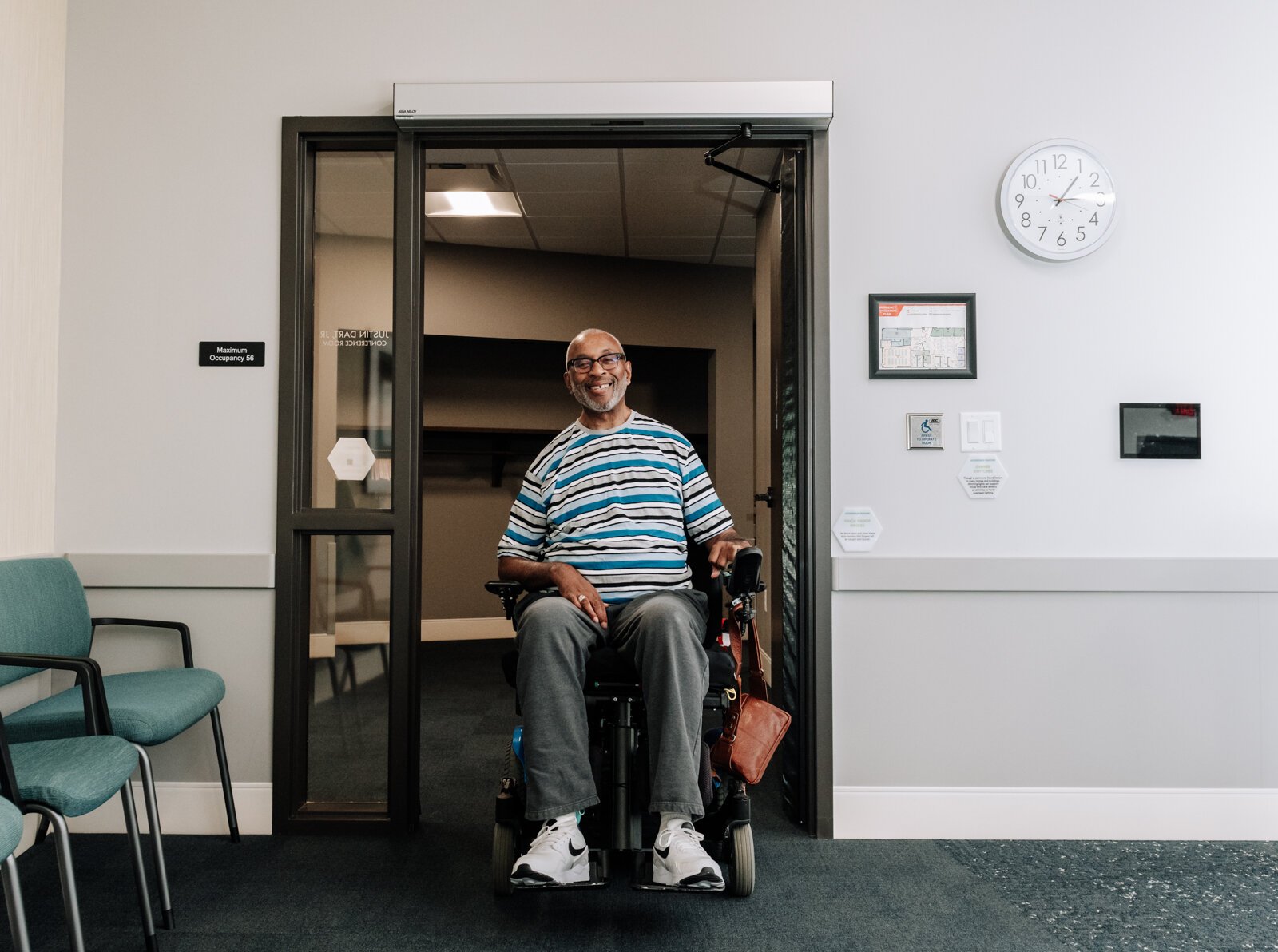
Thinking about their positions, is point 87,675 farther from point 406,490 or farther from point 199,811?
point 406,490

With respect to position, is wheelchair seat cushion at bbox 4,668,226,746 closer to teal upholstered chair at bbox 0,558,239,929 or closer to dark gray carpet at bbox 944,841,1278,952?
teal upholstered chair at bbox 0,558,239,929

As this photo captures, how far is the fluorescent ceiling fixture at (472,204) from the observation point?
475cm

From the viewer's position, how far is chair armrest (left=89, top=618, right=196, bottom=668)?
2529 millimetres

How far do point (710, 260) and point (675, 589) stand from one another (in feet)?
14.0

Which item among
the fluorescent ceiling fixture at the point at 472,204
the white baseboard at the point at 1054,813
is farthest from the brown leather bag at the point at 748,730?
the fluorescent ceiling fixture at the point at 472,204

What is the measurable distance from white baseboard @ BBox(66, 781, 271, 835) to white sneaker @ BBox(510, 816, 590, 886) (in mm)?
1124

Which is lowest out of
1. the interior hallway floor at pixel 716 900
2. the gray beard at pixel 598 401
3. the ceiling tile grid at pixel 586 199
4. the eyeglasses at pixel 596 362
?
the interior hallway floor at pixel 716 900

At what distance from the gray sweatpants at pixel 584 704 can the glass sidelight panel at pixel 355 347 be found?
94cm

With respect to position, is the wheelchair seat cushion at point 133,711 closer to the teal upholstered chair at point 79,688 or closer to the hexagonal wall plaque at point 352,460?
the teal upholstered chair at point 79,688

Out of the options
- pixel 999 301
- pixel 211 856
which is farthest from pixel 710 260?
pixel 211 856

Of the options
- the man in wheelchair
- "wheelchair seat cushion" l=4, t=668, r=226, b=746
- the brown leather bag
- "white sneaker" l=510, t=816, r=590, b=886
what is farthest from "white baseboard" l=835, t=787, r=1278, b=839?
"wheelchair seat cushion" l=4, t=668, r=226, b=746

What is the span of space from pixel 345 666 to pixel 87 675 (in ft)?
2.74

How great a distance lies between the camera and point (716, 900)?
7.08 ft

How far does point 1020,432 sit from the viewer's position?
2627mm
